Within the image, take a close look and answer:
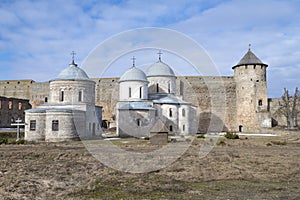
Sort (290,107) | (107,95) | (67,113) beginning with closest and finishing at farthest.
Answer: (67,113) → (290,107) → (107,95)

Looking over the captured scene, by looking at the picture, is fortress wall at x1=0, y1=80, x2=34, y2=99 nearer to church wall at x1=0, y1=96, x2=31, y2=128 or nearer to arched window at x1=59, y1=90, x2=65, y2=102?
church wall at x1=0, y1=96, x2=31, y2=128

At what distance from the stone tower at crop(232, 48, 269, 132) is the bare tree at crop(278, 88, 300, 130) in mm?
2062

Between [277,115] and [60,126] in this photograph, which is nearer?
[60,126]

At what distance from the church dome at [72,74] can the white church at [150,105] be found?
14.9ft

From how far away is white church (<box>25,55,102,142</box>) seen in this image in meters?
23.8

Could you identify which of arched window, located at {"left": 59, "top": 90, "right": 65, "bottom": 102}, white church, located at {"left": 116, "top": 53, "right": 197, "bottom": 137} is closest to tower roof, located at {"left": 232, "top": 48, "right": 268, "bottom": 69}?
white church, located at {"left": 116, "top": 53, "right": 197, "bottom": 137}

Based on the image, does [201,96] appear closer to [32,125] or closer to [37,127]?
[37,127]

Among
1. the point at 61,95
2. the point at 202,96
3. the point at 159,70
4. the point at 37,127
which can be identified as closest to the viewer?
the point at 37,127

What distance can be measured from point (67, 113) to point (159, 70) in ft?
45.0

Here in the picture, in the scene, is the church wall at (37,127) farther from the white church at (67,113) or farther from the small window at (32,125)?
the small window at (32,125)

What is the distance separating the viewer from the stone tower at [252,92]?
1470 inches

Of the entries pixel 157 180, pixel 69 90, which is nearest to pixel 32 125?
pixel 69 90

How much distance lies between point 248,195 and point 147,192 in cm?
246

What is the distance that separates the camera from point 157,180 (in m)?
9.55
